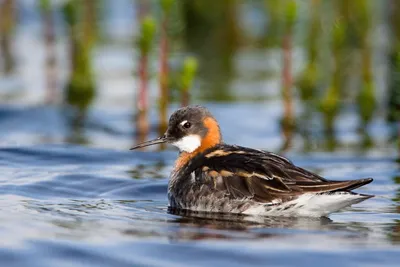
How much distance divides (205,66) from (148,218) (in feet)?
32.2

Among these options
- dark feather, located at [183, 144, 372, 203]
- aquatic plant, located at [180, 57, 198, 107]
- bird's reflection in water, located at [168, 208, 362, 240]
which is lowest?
bird's reflection in water, located at [168, 208, 362, 240]

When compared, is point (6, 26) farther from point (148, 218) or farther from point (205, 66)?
point (148, 218)

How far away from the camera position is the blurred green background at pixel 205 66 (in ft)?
36.7

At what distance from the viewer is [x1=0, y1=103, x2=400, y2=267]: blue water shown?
19.0ft

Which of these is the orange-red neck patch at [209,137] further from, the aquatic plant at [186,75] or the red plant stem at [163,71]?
the red plant stem at [163,71]

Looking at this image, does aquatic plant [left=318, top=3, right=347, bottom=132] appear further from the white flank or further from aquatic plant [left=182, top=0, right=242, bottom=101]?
the white flank

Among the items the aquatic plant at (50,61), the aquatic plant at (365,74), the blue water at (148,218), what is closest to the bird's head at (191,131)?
the blue water at (148,218)

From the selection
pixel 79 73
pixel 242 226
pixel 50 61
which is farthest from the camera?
pixel 50 61

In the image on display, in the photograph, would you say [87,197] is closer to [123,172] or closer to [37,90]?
[123,172]

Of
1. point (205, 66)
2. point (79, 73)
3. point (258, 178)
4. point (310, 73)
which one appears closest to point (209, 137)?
point (258, 178)

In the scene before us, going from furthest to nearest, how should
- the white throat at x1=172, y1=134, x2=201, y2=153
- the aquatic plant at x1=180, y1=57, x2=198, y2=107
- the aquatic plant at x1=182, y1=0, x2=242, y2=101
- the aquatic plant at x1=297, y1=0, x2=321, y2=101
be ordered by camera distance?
the aquatic plant at x1=182, y1=0, x2=242, y2=101 → the aquatic plant at x1=297, y1=0, x2=321, y2=101 → the aquatic plant at x1=180, y1=57, x2=198, y2=107 → the white throat at x1=172, y1=134, x2=201, y2=153

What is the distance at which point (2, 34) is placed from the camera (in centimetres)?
1752

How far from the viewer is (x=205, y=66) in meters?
16.7

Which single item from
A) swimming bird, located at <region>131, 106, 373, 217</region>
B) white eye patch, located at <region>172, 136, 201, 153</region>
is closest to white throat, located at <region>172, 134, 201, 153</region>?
white eye patch, located at <region>172, 136, 201, 153</region>
